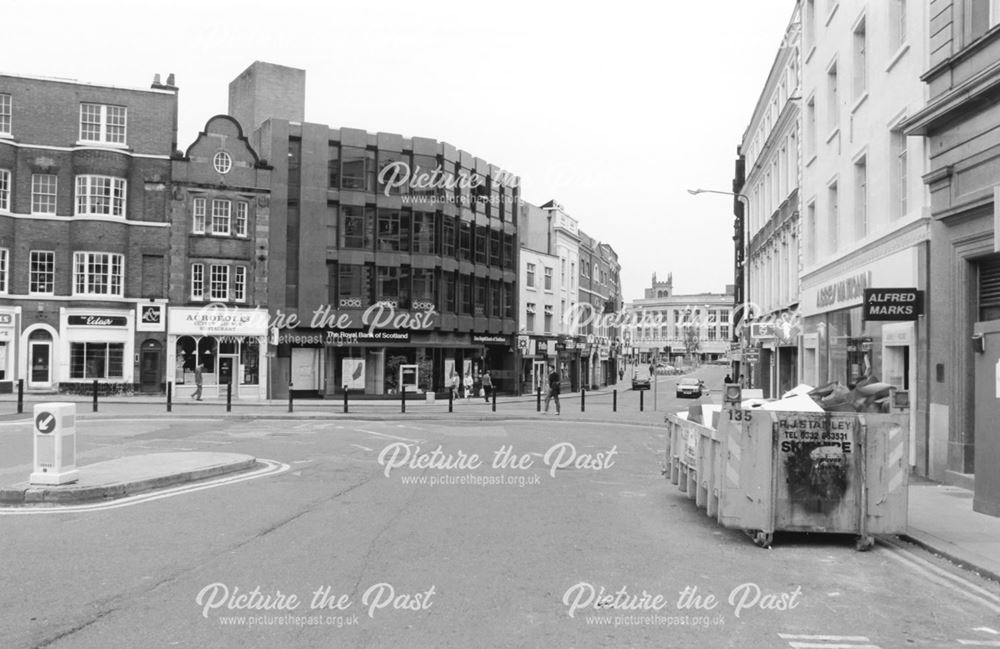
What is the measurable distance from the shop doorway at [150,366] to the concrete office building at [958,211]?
3330 cm

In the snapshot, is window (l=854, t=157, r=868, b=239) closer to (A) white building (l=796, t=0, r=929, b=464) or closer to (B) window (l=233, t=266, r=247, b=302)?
(A) white building (l=796, t=0, r=929, b=464)

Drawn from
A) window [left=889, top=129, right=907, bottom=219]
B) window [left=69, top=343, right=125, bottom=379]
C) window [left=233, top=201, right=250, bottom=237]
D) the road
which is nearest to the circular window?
window [left=233, top=201, right=250, bottom=237]

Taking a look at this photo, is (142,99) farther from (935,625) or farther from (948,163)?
(935,625)

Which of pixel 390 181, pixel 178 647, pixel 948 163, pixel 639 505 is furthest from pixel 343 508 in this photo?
pixel 390 181

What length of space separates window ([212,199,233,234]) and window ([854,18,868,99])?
2944cm

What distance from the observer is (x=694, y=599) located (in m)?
6.48

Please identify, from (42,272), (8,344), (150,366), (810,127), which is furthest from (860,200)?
(8,344)

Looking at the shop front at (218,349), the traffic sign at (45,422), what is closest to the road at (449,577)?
the traffic sign at (45,422)

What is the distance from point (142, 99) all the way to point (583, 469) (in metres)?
32.4

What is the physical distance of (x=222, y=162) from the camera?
39.8 metres

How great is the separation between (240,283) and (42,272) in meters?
8.45

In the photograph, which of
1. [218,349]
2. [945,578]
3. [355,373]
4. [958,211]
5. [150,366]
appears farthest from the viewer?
[355,373]

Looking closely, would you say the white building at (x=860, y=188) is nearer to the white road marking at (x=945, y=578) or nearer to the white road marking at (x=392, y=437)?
the white road marking at (x=945, y=578)

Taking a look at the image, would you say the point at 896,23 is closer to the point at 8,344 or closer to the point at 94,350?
the point at 94,350
